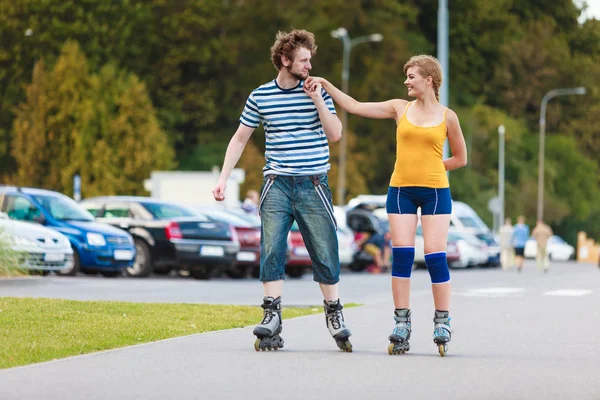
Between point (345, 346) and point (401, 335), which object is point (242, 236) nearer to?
point (345, 346)

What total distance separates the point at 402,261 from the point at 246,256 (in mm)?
17886

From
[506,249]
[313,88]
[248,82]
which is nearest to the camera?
[313,88]

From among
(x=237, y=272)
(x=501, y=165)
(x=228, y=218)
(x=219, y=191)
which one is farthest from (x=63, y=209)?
(x=501, y=165)

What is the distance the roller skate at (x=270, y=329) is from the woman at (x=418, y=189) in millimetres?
802

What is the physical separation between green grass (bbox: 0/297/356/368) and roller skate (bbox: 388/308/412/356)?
1955 millimetres

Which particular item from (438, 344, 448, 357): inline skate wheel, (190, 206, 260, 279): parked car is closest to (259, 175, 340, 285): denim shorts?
(438, 344, 448, 357): inline skate wheel

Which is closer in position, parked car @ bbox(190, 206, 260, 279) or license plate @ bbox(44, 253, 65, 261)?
license plate @ bbox(44, 253, 65, 261)

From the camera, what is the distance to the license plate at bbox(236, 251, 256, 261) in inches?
1117

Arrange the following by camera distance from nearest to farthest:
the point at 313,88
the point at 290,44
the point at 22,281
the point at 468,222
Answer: the point at 313,88 < the point at 290,44 < the point at 22,281 < the point at 468,222

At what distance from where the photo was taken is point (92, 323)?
1266cm

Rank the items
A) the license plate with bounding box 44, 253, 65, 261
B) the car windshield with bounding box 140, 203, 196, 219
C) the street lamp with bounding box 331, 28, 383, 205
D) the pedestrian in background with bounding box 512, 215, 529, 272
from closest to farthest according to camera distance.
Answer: the license plate with bounding box 44, 253, 65, 261 < the car windshield with bounding box 140, 203, 196, 219 < the pedestrian in background with bounding box 512, 215, 529, 272 < the street lamp with bounding box 331, 28, 383, 205

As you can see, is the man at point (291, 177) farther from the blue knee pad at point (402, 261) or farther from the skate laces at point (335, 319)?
the blue knee pad at point (402, 261)

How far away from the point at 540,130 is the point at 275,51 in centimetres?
6463

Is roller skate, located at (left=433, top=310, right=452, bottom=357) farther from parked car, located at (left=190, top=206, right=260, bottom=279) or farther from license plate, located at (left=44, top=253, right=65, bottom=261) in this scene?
parked car, located at (left=190, top=206, right=260, bottom=279)
